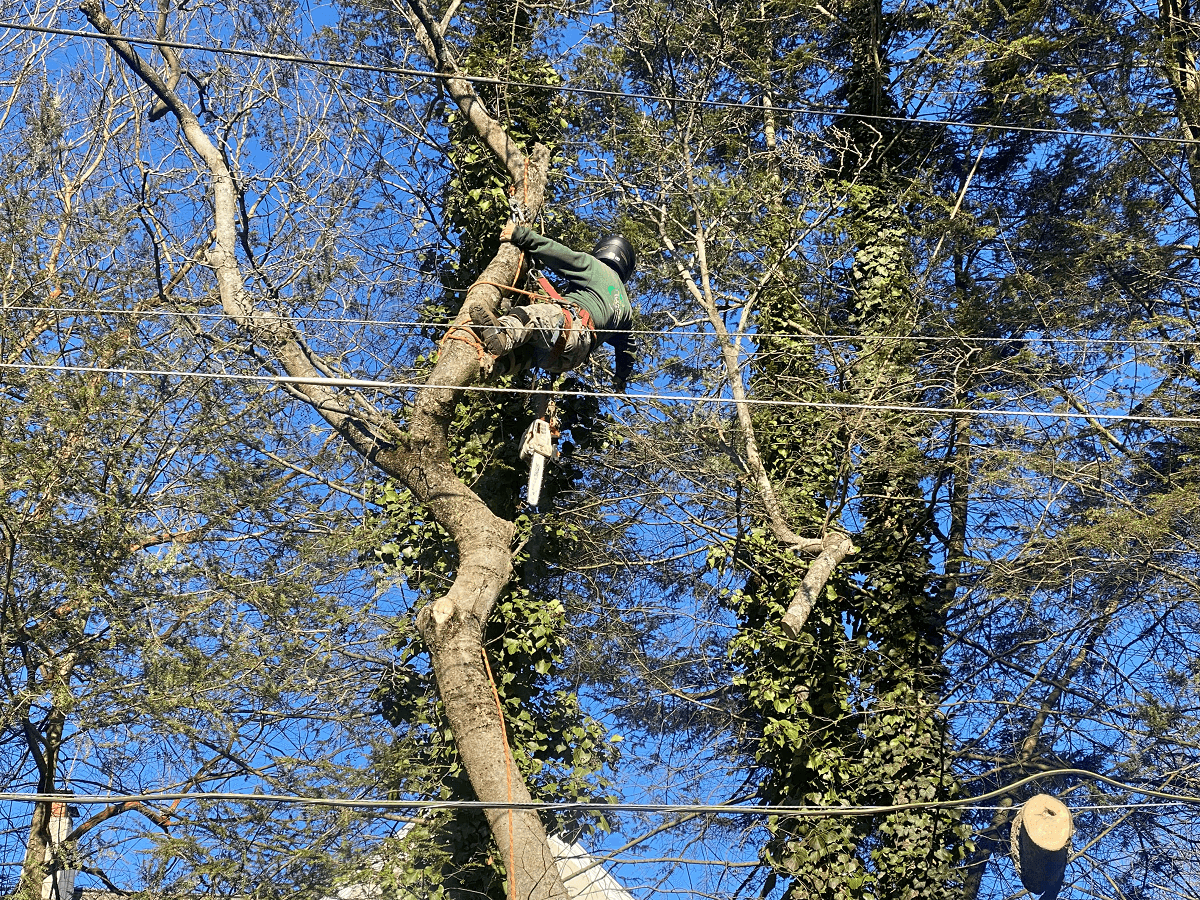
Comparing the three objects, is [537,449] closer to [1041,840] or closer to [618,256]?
[618,256]

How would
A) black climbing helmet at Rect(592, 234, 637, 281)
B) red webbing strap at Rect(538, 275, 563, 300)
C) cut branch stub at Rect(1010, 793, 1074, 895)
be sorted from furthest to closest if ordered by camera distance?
black climbing helmet at Rect(592, 234, 637, 281) < red webbing strap at Rect(538, 275, 563, 300) < cut branch stub at Rect(1010, 793, 1074, 895)

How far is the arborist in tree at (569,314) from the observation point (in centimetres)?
857

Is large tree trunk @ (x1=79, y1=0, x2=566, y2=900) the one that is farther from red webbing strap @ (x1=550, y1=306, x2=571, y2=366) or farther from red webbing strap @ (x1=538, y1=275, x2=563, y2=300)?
red webbing strap @ (x1=550, y1=306, x2=571, y2=366)

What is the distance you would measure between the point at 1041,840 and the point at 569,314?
14.2ft

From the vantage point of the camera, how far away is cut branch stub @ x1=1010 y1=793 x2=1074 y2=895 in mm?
7719

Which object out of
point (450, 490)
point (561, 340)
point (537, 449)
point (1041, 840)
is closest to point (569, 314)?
point (561, 340)

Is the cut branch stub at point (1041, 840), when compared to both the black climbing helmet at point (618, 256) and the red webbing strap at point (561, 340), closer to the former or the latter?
the red webbing strap at point (561, 340)

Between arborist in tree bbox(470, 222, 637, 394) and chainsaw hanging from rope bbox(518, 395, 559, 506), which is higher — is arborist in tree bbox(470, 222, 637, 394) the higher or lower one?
the higher one

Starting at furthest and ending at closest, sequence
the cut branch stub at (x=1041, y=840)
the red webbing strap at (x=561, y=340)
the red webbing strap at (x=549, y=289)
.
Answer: the red webbing strap at (x=549, y=289) → the red webbing strap at (x=561, y=340) → the cut branch stub at (x=1041, y=840)

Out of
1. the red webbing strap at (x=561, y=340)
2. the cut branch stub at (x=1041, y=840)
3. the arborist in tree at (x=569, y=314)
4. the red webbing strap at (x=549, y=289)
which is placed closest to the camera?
the cut branch stub at (x=1041, y=840)

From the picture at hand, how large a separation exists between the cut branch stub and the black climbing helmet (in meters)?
4.47

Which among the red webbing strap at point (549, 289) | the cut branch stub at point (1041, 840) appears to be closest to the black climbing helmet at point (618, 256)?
the red webbing strap at point (549, 289)

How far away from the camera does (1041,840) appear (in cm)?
774

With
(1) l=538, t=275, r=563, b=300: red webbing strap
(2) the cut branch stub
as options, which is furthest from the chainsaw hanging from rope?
(2) the cut branch stub
